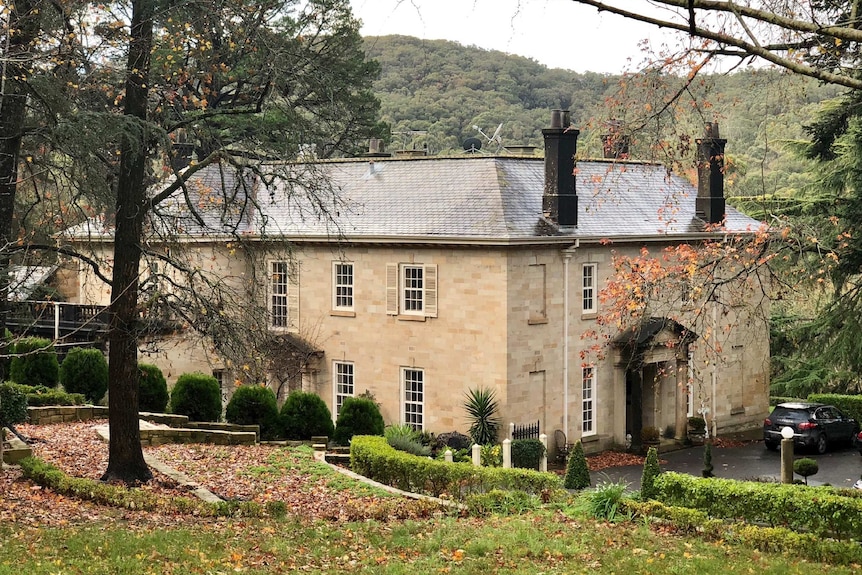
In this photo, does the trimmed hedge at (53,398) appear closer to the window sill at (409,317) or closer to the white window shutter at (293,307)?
the white window shutter at (293,307)

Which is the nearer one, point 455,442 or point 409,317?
point 455,442

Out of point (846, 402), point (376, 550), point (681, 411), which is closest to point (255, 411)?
point (681, 411)

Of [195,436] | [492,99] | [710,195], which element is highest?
[492,99]

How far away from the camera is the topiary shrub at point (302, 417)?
29.6m

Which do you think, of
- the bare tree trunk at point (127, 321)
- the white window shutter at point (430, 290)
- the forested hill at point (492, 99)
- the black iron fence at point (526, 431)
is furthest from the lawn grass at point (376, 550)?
the forested hill at point (492, 99)

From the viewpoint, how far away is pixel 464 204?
105 feet

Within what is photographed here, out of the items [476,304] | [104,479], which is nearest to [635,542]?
[104,479]

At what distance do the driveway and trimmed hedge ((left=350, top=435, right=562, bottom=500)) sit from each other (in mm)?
6784

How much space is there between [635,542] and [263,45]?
10.4 metres

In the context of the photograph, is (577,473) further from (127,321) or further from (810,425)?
(810,425)

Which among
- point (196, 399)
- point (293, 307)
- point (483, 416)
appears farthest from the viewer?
point (293, 307)

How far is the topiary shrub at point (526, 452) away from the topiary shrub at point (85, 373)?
1211 cm

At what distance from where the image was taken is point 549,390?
31.8 m

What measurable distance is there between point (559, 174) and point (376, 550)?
19.3 meters
